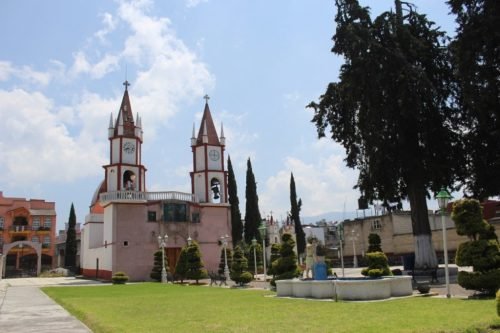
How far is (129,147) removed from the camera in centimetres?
4434

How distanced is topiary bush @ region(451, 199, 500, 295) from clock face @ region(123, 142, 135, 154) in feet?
110

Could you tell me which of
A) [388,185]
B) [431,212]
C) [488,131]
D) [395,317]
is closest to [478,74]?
[488,131]

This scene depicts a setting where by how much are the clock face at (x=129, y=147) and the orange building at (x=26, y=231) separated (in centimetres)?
2982

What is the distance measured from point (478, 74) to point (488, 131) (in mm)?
3693

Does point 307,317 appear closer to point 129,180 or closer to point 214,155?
point 129,180

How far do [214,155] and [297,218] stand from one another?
17222 millimetres

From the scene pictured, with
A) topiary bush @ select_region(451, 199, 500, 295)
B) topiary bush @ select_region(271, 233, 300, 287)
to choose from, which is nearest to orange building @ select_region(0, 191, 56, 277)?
topiary bush @ select_region(271, 233, 300, 287)

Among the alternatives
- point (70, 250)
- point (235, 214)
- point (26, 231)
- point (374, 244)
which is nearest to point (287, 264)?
point (374, 244)

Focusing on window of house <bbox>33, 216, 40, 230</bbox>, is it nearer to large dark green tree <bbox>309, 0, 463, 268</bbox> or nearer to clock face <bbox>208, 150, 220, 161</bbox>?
clock face <bbox>208, 150, 220, 161</bbox>

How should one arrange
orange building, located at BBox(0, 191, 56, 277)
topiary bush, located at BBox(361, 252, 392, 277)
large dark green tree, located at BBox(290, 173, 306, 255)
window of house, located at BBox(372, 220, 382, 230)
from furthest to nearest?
orange building, located at BBox(0, 191, 56, 277)
large dark green tree, located at BBox(290, 173, 306, 255)
window of house, located at BBox(372, 220, 382, 230)
topiary bush, located at BBox(361, 252, 392, 277)

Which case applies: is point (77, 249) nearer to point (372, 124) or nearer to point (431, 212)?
point (431, 212)

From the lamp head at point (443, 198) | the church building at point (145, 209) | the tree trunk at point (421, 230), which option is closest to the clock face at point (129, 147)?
the church building at point (145, 209)

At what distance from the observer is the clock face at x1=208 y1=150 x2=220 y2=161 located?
46466mm

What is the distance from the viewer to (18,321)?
12836 mm
